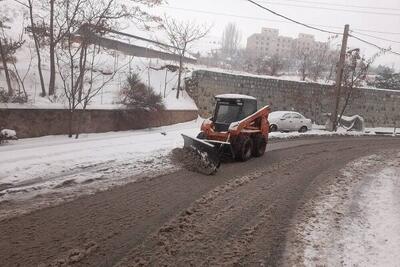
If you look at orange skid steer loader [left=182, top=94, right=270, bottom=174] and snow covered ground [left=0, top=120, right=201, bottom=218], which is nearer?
snow covered ground [left=0, top=120, right=201, bottom=218]

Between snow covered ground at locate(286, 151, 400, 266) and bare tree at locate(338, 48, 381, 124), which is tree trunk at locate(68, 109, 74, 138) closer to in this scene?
snow covered ground at locate(286, 151, 400, 266)

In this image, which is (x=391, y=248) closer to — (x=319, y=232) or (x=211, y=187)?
(x=319, y=232)

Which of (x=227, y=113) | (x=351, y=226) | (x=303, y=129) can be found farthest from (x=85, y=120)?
(x=303, y=129)

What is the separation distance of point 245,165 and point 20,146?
24.5ft

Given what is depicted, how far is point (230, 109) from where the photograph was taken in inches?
509

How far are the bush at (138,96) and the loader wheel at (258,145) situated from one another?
8509 mm

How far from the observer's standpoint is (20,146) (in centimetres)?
1334

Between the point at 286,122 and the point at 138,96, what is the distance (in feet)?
30.1

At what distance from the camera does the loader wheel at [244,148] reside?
40.2 feet

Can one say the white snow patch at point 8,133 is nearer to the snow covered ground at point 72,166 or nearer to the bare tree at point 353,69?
the snow covered ground at point 72,166

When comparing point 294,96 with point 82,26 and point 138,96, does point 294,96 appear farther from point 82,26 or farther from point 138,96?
point 82,26

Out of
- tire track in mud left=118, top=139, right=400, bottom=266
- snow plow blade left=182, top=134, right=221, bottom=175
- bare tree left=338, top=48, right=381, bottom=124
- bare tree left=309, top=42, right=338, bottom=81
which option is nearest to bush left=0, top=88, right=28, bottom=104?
snow plow blade left=182, top=134, right=221, bottom=175

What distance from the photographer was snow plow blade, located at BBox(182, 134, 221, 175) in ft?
35.3

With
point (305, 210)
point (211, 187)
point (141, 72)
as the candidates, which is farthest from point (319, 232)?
point (141, 72)
